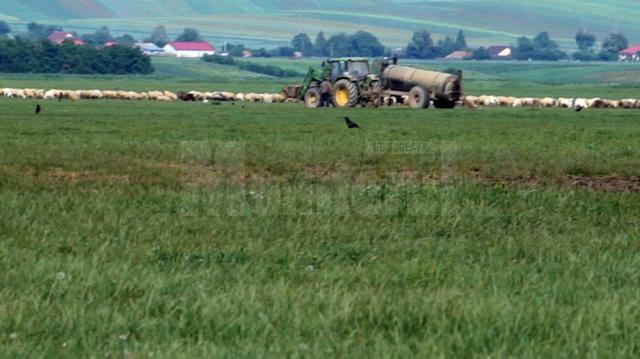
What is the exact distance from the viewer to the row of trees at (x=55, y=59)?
129m

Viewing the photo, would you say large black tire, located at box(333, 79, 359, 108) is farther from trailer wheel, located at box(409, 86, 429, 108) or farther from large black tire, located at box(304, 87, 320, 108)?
trailer wheel, located at box(409, 86, 429, 108)

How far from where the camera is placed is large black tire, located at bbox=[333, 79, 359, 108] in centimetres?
5438

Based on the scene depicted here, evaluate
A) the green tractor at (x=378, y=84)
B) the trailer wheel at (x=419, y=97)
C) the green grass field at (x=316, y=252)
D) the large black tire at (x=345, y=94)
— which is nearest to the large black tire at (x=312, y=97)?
the green tractor at (x=378, y=84)

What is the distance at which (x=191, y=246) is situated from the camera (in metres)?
12.2

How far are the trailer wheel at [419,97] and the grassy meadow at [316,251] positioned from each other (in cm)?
3016

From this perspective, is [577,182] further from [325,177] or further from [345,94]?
[345,94]

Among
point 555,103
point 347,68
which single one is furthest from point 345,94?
point 555,103

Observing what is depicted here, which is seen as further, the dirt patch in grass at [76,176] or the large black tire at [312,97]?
the large black tire at [312,97]

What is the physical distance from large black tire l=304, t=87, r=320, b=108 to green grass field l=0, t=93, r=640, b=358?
31.5m

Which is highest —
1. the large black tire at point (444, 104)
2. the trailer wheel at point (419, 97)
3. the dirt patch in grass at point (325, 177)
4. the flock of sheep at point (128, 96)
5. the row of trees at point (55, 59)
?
the dirt patch in grass at point (325, 177)

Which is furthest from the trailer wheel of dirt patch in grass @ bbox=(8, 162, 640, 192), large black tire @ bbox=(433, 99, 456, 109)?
dirt patch in grass @ bbox=(8, 162, 640, 192)

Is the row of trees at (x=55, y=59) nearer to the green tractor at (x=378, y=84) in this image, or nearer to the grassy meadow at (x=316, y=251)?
the green tractor at (x=378, y=84)

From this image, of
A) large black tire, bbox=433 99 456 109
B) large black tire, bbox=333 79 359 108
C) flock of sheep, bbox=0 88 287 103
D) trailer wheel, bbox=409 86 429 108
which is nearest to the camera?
large black tire, bbox=333 79 359 108

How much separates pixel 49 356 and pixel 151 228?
18.4 ft
